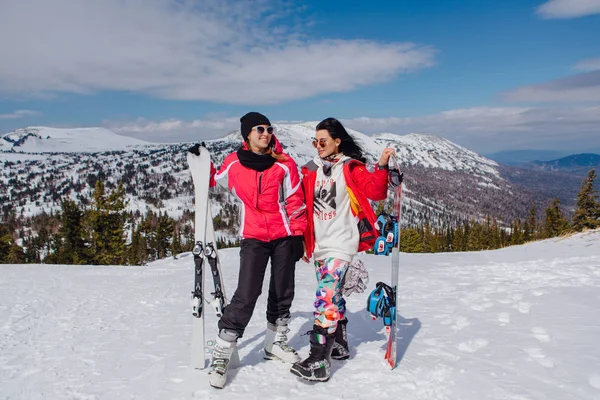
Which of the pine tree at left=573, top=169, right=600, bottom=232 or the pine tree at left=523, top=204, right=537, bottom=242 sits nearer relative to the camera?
the pine tree at left=573, top=169, right=600, bottom=232

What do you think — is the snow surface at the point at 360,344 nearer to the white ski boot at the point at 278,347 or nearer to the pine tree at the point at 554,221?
the white ski boot at the point at 278,347

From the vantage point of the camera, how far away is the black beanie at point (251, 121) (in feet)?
13.7

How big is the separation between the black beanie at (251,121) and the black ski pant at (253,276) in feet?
3.89

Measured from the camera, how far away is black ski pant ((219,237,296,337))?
4094 mm

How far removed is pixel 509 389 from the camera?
3756mm

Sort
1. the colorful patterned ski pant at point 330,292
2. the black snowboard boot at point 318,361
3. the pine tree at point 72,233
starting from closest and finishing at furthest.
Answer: the black snowboard boot at point 318,361 → the colorful patterned ski pant at point 330,292 → the pine tree at point 72,233

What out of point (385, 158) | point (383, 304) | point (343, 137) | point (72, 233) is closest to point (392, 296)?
point (383, 304)

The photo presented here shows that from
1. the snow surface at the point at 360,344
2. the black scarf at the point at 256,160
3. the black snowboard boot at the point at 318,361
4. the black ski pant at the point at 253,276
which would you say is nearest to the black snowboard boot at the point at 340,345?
the snow surface at the point at 360,344

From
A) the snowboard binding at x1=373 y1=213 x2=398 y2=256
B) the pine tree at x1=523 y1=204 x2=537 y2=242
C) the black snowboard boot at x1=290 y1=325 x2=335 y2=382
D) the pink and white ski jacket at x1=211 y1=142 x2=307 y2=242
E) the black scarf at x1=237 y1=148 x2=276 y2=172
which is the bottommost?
the pine tree at x1=523 y1=204 x2=537 y2=242

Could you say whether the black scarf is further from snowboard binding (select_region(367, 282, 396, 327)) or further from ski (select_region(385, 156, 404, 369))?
snowboard binding (select_region(367, 282, 396, 327))

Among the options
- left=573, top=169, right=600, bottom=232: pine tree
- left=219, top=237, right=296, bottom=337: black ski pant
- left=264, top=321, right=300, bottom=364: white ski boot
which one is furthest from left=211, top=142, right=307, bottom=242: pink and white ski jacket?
left=573, top=169, right=600, bottom=232: pine tree

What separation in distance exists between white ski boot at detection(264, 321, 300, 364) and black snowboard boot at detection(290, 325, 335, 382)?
34 cm

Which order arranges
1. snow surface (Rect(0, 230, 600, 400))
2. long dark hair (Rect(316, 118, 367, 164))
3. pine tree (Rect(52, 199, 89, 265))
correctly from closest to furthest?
snow surface (Rect(0, 230, 600, 400)), long dark hair (Rect(316, 118, 367, 164)), pine tree (Rect(52, 199, 89, 265))

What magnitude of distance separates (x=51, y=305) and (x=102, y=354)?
3.73 metres
